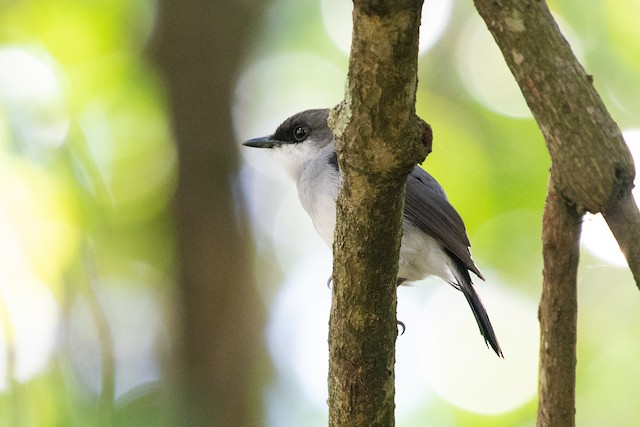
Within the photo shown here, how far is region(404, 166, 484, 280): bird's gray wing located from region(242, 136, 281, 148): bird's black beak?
1040 millimetres

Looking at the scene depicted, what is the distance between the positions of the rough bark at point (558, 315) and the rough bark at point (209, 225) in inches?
83.7

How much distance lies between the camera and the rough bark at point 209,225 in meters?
4.47

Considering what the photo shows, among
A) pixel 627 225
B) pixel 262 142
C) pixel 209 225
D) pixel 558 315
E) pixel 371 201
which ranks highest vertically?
pixel 262 142

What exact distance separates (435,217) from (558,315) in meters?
1.74

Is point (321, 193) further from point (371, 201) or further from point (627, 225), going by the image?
point (627, 225)

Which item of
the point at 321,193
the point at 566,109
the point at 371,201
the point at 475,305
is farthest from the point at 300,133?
the point at 566,109

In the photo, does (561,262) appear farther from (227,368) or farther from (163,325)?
(163,325)

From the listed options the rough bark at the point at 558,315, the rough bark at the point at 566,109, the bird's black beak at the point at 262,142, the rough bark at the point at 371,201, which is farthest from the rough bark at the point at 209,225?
the rough bark at the point at 566,109

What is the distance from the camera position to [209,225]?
4.62 meters

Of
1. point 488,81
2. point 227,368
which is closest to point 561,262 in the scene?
point 227,368

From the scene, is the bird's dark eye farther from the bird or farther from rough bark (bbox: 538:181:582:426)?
rough bark (bbox: 538:181:582:426)

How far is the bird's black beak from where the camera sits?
16.6ft

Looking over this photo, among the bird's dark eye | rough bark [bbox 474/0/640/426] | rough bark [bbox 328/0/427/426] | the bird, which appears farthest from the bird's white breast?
rough bark [bbox 474/0/640/426]

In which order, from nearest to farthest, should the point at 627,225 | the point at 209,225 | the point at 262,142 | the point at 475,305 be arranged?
the point at 627,225 → the point at 475,305 → the point at 209,225 → the point at 262,142
